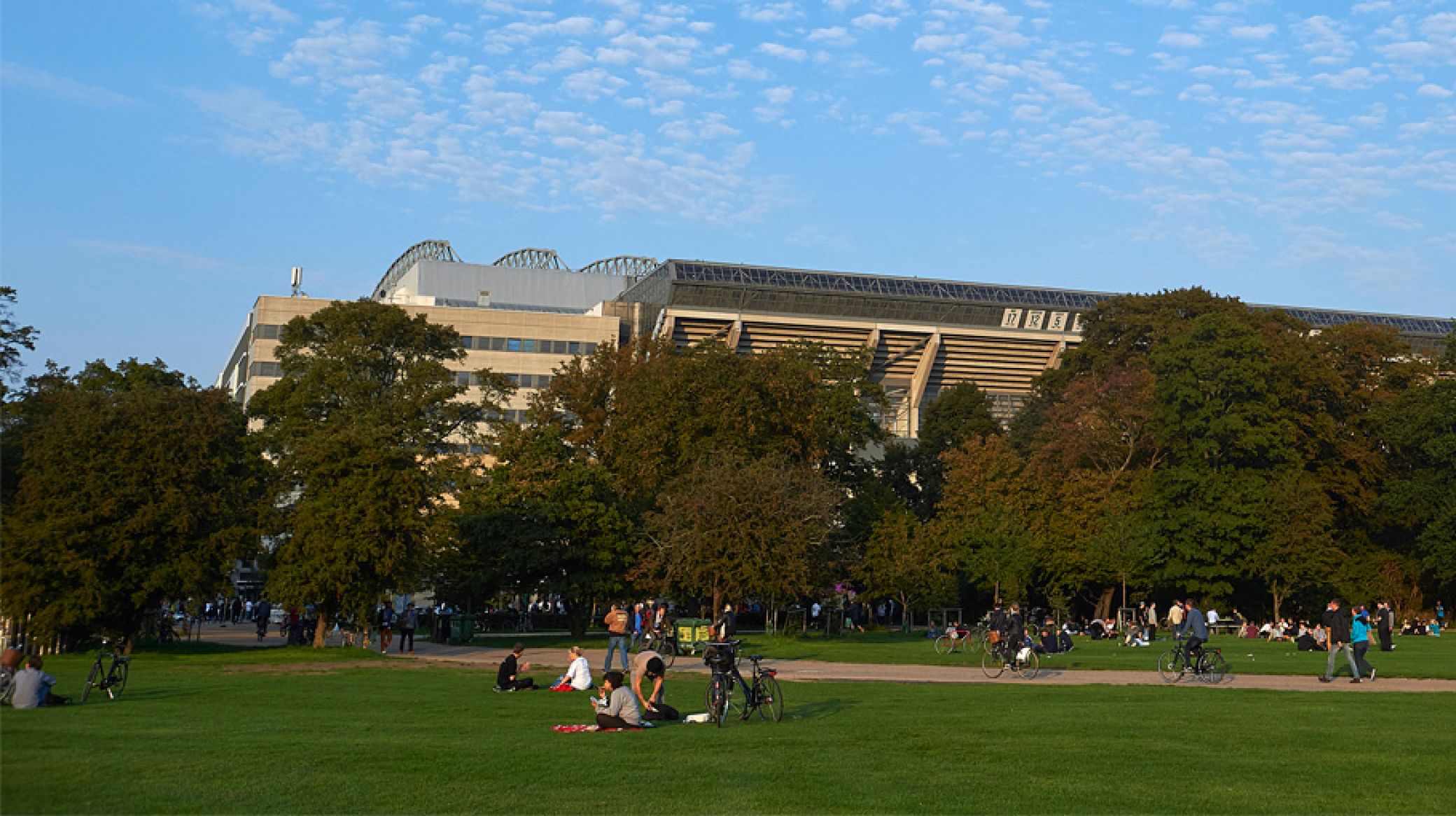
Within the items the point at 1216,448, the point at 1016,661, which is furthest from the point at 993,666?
the point at 1216,448

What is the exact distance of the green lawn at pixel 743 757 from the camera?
38.7 ft

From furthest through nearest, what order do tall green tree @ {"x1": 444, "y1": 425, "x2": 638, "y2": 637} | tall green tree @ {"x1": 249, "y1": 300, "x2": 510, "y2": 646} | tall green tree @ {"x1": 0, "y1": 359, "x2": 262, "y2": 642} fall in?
tall green tree @ {"x1": 444, "y1": 425, "x2": 638, "y2": 637}
tall green tree @ {"x1": 249, "y1": 300, "x2": 510, "y2": 646}
tall green tree @ {"x1": 0, "y1": 359, "x2": 262, "y2": 642}

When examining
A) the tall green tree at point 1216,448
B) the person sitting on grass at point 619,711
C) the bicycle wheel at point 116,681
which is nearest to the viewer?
the person sitting on grass at point 619,711

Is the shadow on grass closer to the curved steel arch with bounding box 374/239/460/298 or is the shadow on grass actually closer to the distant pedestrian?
the distant pedestrian

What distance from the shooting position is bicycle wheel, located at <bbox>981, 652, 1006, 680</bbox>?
30141mm

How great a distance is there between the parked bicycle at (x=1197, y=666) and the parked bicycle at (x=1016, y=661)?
9.01 feet

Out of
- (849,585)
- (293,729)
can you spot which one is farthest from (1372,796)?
(849,585)

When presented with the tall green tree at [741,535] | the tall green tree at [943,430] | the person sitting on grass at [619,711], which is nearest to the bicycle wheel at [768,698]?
the person sitting on grass at [619,711]

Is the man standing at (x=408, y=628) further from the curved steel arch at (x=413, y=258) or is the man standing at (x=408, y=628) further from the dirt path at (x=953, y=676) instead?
the curved steel arch at (x=413, y=258)

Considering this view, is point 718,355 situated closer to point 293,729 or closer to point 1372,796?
point 293,729

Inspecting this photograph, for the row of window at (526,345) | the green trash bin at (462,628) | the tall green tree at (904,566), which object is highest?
the row of window at (526,345)

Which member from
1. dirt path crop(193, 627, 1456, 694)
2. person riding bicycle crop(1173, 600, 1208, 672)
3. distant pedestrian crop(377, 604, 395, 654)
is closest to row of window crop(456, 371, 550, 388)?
distant pedestrian crop(377, 604, 395, 654)

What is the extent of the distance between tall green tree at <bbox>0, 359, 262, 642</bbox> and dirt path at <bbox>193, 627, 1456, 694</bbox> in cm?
667

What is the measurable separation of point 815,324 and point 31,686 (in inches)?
3191
